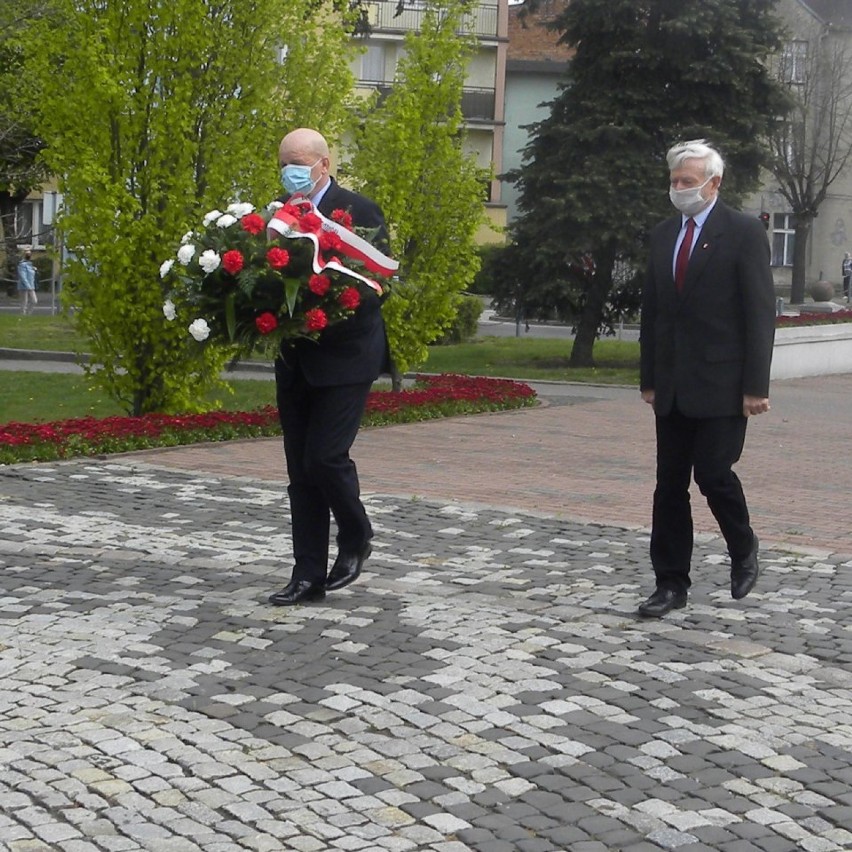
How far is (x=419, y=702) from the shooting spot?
5.43m

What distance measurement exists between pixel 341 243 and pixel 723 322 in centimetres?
159

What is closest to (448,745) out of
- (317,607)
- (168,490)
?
(317,607)

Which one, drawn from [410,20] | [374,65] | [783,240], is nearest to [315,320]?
[374,65]

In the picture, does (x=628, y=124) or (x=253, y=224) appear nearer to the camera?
(x=253, y=224)

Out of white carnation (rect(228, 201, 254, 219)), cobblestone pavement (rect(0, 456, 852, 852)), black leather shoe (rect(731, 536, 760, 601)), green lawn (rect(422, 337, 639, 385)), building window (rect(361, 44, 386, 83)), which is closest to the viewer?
cobblestone pavement (rect(0, 456, 852, 852))

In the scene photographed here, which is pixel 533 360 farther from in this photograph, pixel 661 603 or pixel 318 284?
pixel 318 284

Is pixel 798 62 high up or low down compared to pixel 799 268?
up

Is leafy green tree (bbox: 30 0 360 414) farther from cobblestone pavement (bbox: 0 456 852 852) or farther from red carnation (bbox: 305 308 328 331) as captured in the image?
red carnation (bbox: 305 308 328 331)

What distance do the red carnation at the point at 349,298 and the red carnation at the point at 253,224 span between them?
0.47 metres

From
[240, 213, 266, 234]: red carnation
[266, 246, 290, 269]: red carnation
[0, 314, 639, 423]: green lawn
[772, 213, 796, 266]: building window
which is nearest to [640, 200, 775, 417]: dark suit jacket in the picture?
[266, 246, 290, 269]: red carnation

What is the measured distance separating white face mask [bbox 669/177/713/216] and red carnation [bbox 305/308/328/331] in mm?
1517

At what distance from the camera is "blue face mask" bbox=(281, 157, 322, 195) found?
6672 millimetres

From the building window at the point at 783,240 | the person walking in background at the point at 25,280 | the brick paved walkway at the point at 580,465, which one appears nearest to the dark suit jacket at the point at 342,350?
the brick paved walkway at the point at 580,465

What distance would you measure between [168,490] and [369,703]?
16.8 ft
